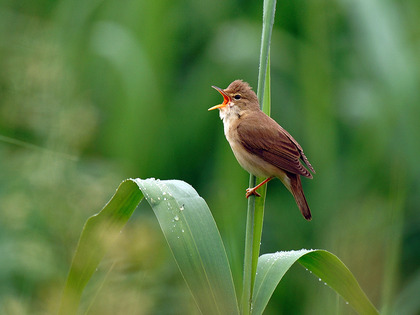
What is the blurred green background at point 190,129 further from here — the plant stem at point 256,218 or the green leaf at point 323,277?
the plant stem at point 256,218

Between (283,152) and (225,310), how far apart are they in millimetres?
1185

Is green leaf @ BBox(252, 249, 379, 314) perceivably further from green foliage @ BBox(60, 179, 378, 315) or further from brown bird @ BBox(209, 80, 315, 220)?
brown bird @ BBox(209, 80, 315, 220)

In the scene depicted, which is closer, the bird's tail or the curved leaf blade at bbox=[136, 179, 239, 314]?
the curved leaf blade at bbox=[136, 179, 239, 314]

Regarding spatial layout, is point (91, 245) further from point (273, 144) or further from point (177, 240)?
point (273, 144)

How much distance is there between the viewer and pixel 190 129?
385 centimetres

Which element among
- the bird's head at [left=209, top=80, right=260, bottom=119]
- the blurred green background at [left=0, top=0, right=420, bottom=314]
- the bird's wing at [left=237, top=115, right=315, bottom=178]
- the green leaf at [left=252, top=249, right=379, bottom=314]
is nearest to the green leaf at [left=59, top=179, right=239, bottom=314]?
the green leaf at [left=252, top=249, right=379, bottom=314]

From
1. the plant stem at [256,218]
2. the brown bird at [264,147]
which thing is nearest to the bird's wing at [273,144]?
the brown bird at [264,147]

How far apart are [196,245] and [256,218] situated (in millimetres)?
301

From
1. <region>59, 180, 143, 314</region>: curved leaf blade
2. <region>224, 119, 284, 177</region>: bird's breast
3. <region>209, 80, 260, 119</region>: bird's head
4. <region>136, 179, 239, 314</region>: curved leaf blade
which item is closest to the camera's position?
<region>136, 179, 239, 314</region>: curved leaf blade

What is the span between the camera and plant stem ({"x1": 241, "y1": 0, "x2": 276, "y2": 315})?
1798 millimetres

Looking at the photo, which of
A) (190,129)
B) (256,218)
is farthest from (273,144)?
(190,129)

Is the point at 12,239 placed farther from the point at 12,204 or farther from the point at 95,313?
the point at 95,313

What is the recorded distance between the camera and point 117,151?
356 cm

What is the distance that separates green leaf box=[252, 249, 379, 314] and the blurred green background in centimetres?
35
